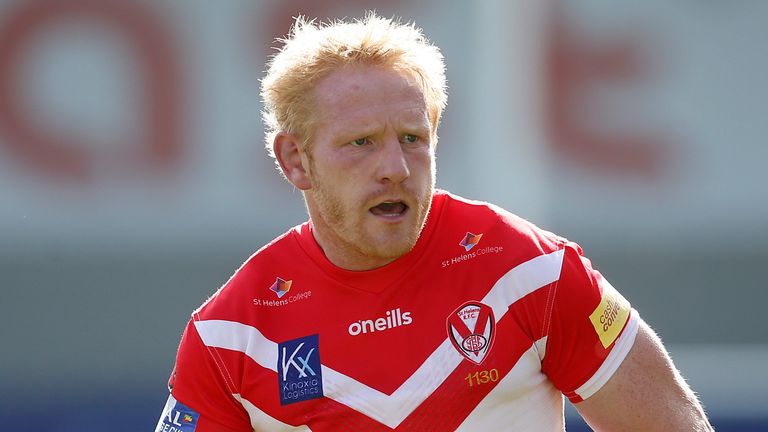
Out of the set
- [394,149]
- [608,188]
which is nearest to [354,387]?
[394,149]

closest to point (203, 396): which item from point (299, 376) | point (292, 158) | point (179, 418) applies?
point (179, 418)

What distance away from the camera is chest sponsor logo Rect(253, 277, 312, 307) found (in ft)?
10.4

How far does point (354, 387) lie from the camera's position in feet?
10.1

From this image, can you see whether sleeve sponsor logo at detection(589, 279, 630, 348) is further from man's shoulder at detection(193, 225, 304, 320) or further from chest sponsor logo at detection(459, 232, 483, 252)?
man's shoulder at detection(193, 225, 304, 320)

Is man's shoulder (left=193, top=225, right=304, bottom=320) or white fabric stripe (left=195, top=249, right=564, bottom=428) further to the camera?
man's shoulder (left=193, top=225, right=304, bottom=320)

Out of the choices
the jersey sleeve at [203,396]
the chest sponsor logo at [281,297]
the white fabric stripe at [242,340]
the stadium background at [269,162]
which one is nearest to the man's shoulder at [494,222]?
the chest sponsor logo at [281,297]

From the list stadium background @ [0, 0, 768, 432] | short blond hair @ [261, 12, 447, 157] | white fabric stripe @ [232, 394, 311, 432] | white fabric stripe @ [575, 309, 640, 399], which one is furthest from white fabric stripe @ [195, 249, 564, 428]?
stadium background @ [0, 0, 768, 432]

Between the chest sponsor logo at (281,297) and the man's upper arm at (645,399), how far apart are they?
729mm

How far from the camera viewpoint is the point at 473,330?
305 centimetres

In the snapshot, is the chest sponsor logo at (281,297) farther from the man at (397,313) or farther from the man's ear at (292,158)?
the man's ear at (292,158)

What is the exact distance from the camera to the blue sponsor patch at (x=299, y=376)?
10.1 feet

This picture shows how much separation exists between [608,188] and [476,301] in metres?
4.44

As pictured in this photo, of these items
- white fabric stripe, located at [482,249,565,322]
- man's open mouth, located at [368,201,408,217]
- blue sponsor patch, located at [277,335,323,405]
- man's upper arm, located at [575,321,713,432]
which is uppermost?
man's open mouth, located at [368,201,408,217]

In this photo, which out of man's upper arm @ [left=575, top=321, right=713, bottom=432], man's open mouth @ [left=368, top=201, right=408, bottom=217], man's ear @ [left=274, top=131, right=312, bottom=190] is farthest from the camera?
man's ear @ [left=274, top=131, right=312, bottom=190]
